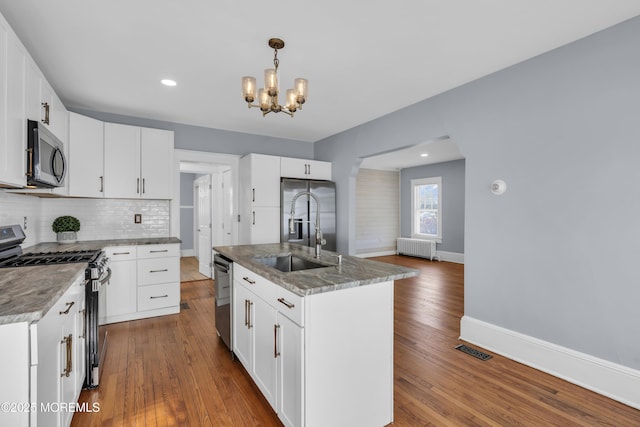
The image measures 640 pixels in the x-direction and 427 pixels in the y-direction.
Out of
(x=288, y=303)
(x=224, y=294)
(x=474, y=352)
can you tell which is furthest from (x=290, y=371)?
(x=474, y=352)

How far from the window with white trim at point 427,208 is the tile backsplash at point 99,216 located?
6209 millimetres

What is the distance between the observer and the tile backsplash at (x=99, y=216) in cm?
327

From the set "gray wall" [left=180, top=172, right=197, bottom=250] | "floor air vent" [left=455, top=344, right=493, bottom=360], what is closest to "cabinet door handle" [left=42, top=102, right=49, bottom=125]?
"floor air vent" [left=455, top=344, right=493, bottom=360]

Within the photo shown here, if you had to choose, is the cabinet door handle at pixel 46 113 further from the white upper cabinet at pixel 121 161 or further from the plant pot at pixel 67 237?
the plant pot at pixel 67 237

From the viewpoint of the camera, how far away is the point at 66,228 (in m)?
3.51

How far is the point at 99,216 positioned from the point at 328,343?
12.3 feet

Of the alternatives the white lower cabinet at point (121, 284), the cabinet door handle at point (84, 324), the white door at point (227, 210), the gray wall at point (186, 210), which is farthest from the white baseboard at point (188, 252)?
the cabinet door handle at point (84, 324)

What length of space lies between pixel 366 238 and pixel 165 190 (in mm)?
5388

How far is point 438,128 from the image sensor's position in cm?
337

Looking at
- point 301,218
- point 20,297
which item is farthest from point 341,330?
point 301,218

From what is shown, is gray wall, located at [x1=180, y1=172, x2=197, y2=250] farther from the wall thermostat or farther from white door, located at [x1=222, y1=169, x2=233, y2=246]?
the wall thermostat

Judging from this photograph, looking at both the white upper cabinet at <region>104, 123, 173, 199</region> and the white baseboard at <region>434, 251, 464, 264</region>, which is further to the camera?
the white baseboard at <region>434, 251, 464, 264</region>

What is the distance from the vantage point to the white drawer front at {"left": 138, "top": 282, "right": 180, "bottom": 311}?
361cm

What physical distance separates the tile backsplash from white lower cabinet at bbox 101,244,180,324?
67 centimetres
